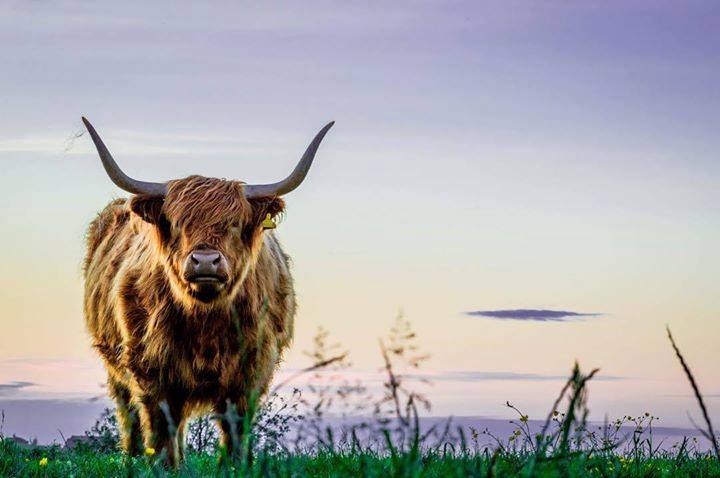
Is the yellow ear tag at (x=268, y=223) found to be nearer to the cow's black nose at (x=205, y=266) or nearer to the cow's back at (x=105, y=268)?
the cow's black nose at (x=205, y=266)

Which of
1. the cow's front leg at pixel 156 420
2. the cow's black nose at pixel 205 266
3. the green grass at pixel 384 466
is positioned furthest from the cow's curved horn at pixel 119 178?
the green grass at pixel 384 466

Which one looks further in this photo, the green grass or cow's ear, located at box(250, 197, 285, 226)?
cow's ear, located at box(250, 197, 285, 226)

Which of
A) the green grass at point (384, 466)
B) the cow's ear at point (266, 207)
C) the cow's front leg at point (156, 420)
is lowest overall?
the green grass at point (384, 466)

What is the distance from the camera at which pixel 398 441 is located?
3.60 meters

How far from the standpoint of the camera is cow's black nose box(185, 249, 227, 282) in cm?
812

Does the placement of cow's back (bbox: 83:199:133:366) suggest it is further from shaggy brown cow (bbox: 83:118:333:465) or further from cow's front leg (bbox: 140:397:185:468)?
cow's front leg (bbox: 140:397:185:468)

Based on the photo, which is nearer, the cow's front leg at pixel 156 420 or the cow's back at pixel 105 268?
the cow's front leg at pixel 156 420

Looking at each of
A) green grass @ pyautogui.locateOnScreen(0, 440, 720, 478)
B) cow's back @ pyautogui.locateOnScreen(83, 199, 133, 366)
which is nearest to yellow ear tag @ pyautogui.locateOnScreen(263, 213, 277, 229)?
cow's back @ pyautogui.locateOnScreen(83, 199, 133, 366)

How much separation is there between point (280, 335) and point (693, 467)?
13.8ft

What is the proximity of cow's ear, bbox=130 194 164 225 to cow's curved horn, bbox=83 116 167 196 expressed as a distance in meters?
0.10

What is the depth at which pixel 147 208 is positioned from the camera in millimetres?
9211

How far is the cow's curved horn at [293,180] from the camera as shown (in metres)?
9.66

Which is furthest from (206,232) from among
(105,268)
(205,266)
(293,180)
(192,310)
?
(105,268)

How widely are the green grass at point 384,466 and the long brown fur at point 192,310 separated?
84 centimetres
